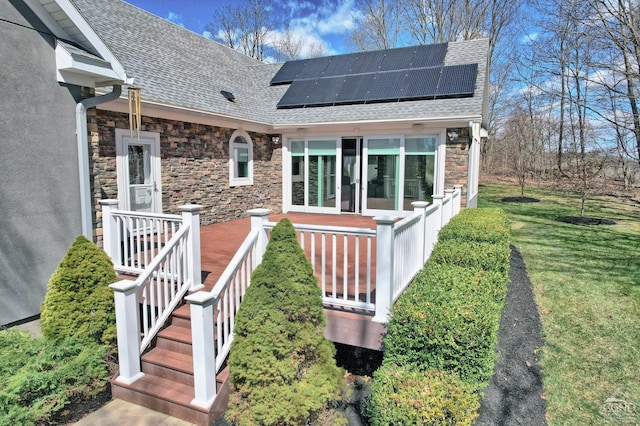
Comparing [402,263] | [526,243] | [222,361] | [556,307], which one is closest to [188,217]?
[222,361]

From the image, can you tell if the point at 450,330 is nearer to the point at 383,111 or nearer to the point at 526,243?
the point at 526,243

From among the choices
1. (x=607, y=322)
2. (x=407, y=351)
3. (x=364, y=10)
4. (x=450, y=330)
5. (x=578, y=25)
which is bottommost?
(x=607, y=322)

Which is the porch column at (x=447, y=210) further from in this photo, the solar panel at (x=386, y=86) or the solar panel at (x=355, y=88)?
the solar panel at (x=355, y=88)

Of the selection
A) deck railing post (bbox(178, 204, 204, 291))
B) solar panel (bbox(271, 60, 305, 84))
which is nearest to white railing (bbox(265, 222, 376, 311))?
deck railing post (bbox(178, 204, 204, 291))

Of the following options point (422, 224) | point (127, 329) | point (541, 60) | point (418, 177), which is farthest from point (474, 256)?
point (541, 60)

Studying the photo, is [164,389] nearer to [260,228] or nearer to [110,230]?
[260,228]

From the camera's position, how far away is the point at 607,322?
5070 mm

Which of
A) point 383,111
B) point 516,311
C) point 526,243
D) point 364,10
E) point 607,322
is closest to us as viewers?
point 607,322

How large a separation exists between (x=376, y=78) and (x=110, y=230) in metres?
9.24

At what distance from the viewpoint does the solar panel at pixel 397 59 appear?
12258mm

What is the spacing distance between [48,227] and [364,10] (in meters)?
24.7

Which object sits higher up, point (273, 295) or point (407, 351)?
point (273, 295)

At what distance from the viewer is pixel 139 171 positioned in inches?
302

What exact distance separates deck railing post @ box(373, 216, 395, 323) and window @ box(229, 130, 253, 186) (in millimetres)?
7124
